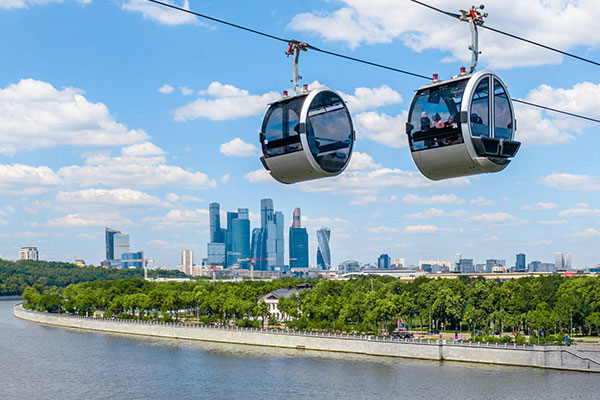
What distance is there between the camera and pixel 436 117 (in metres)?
16.2

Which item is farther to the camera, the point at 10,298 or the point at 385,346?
the point at 10,298

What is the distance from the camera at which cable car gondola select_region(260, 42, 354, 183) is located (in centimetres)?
1614

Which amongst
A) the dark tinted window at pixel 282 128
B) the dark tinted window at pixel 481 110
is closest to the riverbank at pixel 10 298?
the dark tinted window at pixel 282 128

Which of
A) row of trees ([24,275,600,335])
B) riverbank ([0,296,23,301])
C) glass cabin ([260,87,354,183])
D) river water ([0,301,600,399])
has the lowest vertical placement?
riverbank ([0,296,23,301])

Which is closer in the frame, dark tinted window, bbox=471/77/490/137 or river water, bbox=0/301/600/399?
dark tinted window, bbox=471/77/490/137

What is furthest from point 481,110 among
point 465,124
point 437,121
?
point 437,121

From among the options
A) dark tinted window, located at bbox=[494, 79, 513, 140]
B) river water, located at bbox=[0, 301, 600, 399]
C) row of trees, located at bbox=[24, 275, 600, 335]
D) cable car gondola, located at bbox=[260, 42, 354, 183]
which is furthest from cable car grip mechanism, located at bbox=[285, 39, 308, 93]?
row of trees, located at bbox=[24, 275, 600, 335]

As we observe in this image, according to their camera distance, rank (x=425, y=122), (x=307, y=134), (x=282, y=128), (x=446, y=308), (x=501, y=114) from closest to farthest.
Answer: (x=307, y=134)
(x=501, y=114)
(x=425, y=122)
(x=282, y=128)
(x=446, y=308)

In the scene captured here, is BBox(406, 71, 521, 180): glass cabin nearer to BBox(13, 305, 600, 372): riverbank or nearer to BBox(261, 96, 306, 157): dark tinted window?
BBox(261, 96, 306, 157): dark tinted window

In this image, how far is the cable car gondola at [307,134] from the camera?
53.0 ft

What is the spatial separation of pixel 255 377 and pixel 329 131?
37.9m

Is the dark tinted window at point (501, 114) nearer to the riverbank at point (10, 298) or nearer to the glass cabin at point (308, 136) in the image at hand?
the glass cabin at point (308, 136)

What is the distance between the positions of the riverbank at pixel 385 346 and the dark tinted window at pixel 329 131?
41492 millimetres

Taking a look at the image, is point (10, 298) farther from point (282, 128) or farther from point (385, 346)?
point (282, 128)
